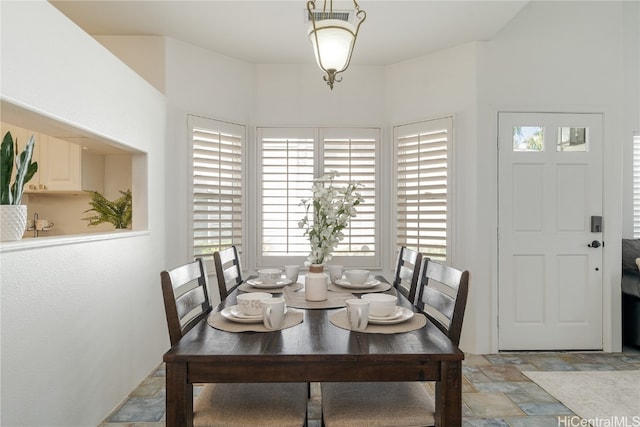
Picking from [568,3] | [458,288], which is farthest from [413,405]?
[568,3]

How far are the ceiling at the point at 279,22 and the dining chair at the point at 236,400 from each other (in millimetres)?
2157

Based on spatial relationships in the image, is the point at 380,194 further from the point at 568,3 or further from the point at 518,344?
the point at 568,3

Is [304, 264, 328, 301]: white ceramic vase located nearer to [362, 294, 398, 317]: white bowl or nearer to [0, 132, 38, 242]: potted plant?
[362, 294, 398, 317]: white bowl

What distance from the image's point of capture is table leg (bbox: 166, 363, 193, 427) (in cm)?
120

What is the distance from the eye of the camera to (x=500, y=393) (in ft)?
8.56

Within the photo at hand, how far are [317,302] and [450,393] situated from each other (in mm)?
790

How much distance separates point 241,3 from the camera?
2.76 metres

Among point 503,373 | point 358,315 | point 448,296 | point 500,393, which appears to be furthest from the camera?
point 503,373

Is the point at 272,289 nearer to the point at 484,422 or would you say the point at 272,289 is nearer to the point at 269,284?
the point at 269,284

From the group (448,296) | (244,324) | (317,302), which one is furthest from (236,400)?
(448,296)

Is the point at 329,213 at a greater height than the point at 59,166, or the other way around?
the point at 59,166

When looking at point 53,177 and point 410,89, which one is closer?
point 53,177

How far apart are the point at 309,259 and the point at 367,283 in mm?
588

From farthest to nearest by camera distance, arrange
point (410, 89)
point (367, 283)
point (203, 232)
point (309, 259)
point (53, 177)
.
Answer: point (410, 89) → point (203, 232) → point (53, 177) → point (367, 283) → point (309, 259)
